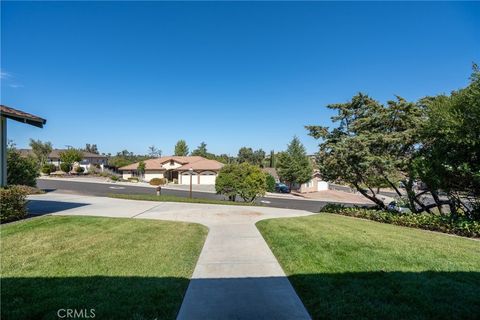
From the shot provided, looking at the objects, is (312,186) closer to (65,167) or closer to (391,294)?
(391,294)

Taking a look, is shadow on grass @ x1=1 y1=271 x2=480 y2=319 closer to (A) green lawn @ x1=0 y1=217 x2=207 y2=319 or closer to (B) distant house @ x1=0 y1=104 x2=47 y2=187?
(A) green lawn @ x1=0 y1=217 x2=207 y2=319

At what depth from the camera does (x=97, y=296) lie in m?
3.78

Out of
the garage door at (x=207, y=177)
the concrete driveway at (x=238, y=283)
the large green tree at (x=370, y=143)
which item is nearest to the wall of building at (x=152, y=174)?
the garage door at (x=207, y=177)

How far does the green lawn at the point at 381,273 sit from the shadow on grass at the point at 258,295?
13 mm

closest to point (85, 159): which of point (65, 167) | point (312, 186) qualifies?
point (65, 167)

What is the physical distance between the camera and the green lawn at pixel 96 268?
3.55m

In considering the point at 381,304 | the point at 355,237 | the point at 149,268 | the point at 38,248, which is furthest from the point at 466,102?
the point at 38,248

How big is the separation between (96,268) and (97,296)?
1213mm

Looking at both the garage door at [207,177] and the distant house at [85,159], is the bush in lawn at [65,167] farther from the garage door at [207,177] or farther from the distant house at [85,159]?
the garage door at [207,177]

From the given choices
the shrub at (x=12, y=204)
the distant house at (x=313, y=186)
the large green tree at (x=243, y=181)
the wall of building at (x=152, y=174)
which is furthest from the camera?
the wall of building at (x=152, y=174)

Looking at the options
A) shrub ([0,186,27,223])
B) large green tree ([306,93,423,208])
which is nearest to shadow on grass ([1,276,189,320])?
shrub ([0,186,27,223])

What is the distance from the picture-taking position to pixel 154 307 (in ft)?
11.7

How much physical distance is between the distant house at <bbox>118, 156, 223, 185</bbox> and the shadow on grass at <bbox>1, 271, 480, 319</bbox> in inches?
1458

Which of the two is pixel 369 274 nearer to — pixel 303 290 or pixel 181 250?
pixel 303 290
